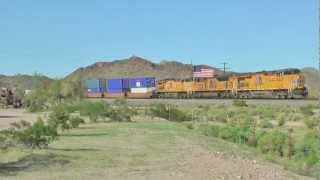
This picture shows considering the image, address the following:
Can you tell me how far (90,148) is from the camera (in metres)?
22.2

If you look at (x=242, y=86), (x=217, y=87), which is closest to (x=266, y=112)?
(x=242, y=86)

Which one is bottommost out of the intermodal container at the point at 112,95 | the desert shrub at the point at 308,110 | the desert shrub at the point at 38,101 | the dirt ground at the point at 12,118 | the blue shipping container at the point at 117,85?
the dirt ground at the point at 12,118

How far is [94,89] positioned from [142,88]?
12161 mm

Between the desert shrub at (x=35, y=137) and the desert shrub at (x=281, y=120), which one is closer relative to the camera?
the desert shrub at (x=35, y=137)

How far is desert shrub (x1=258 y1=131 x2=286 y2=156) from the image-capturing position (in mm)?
27344

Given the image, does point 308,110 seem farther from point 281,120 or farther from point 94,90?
point 94,90

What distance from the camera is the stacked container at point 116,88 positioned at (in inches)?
4264

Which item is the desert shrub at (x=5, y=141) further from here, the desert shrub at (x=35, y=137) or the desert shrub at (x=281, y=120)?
the desert shrub at (x=281, y=120)

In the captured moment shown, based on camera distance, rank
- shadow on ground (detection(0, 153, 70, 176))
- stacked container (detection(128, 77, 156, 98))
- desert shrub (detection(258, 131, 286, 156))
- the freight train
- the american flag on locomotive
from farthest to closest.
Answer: stacked container (detection(128, 77, 156, 98)) → the american flag on locomotive → the freight train → desert shrub (detection(258, 131, 286, 156)) → shadow on ground (detection(0, 153, 70, 176))

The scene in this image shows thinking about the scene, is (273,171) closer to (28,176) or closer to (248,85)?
(28,176)

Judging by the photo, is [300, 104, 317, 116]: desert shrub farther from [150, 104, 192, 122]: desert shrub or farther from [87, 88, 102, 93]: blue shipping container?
[87, 88, 102, 93]: blue shipping container

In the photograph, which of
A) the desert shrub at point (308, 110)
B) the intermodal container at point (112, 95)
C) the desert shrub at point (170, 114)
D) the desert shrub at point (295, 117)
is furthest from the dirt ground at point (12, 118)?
the intermodal container at point (112, 95)

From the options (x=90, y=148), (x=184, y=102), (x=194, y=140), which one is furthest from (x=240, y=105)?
(x=90, y=148)

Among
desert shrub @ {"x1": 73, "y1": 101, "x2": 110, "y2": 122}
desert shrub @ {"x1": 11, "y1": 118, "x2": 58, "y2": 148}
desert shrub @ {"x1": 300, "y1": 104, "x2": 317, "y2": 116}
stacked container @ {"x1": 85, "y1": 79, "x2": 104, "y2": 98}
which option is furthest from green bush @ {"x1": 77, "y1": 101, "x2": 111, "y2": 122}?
stacked container @ {"x1": 85, "y1": 79, "x2": 104, "y2": 98}
